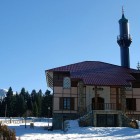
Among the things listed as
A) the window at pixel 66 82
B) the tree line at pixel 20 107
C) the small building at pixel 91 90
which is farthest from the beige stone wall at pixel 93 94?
the tree line at pixel 20 107

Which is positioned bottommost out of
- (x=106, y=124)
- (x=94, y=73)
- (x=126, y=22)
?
(x=106, y=124)

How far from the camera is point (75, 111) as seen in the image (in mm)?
33531

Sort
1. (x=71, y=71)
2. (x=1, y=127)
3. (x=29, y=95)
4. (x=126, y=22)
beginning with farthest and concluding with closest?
(x=29, y=95) < (x=126, y=22) < (x=71, y=71) < (x=1, y=127)

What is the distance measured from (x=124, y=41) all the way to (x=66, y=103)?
14738mm

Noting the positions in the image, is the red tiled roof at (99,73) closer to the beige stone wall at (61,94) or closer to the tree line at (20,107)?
the beige stone wall at (61,94)

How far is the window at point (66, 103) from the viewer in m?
33.6

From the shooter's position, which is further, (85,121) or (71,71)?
(71,71)

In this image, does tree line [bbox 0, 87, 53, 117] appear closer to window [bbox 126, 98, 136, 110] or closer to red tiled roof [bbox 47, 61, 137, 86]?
red tiled roof [bbox 47, 61, 137, 86]

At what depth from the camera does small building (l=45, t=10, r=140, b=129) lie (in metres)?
32.0

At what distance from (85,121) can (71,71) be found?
6672mm

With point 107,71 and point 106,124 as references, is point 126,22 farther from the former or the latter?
point 106,124

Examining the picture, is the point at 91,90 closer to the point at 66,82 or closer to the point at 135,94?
the point at 66,82

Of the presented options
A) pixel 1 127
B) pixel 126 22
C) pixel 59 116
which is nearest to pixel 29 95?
pixel 126 22

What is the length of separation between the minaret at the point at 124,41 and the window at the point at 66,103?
12.3m
